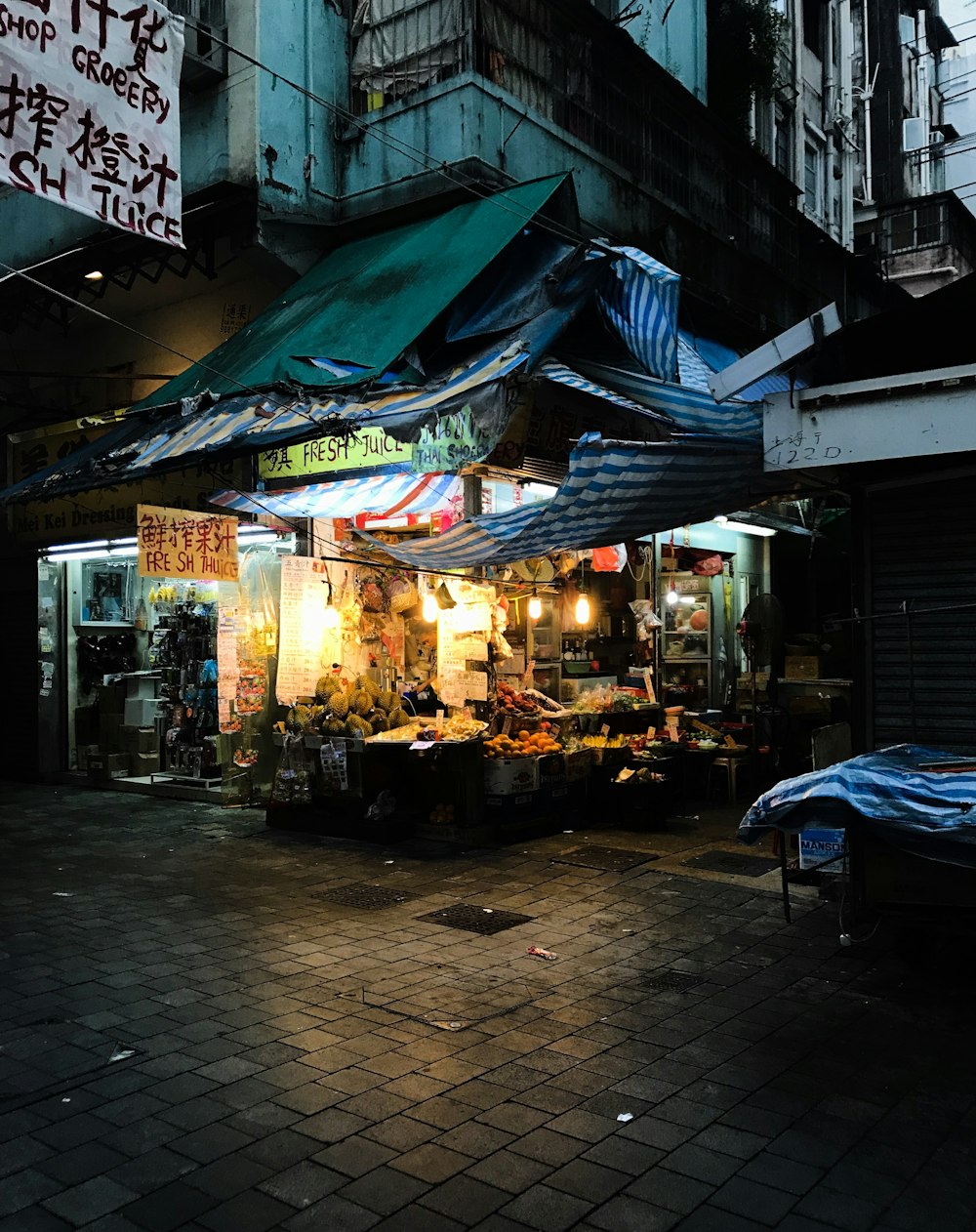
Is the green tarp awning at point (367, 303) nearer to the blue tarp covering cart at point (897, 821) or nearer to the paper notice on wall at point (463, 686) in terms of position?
the paper notice on wall at point (463, 686)

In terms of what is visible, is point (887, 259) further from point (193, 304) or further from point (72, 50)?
→ point (72, 50)

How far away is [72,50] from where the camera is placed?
20.5ft

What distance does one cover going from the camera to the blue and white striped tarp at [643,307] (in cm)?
1057

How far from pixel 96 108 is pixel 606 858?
26.1 ft

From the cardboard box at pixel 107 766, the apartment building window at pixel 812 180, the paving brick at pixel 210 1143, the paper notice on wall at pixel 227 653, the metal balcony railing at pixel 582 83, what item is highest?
the apartment building window at pixel 812 180

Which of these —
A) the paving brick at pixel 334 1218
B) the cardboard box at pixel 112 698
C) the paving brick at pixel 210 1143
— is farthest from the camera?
the cardboard box at pixel 112 698

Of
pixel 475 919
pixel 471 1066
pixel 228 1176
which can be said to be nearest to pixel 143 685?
pixel 475 919

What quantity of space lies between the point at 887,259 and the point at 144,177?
22897mm

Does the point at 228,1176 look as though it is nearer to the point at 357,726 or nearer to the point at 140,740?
the point at 357,726

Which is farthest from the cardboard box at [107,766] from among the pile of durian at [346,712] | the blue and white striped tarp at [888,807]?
the blue and white striped tarp at [888,807]

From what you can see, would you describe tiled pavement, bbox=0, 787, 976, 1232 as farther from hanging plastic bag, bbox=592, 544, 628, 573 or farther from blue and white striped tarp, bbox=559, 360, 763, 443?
hanging plastic bag, bbox=592, 544, 628, 573

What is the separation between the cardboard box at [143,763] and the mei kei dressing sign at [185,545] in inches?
193

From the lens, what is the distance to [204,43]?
12.4m

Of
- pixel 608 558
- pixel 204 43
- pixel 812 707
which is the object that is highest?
pixel 204 43
